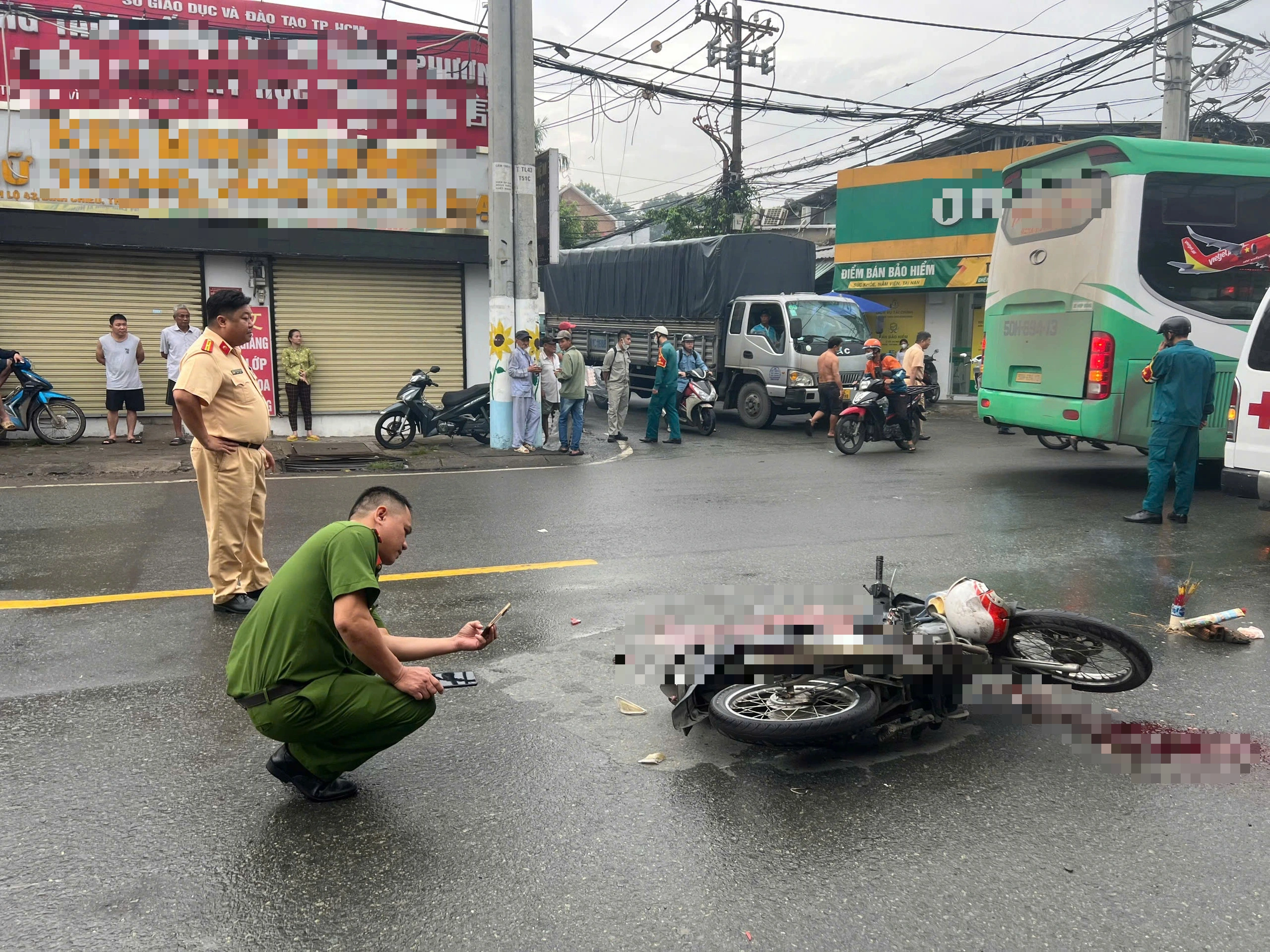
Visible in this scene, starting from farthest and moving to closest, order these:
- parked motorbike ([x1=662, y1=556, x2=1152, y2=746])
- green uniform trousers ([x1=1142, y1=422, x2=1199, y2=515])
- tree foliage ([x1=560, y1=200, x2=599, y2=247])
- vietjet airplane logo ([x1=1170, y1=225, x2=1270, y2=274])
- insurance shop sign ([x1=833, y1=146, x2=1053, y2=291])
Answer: tree foliage ([x1=560, y1=200, x2=599, y2=247]) < insurance shop sign ([x1=833, y1=146, x2=1053, y2=291]) < vietjet airplane logo ([x1=1170, y1=225, x2=1270, y2=274]) < green uniform trousers ([x1=1142, y1=422, x2=1199, y2=515]) < parked motorbike ([x1=662, y1=556, x2=1152, y2=746])

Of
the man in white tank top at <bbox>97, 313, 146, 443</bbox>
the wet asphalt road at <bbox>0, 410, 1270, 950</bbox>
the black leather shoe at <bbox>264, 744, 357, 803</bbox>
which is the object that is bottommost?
the wet asphalt road at <bbox>0, 410, 1270, 950</bbox>

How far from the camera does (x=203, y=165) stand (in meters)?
14.2

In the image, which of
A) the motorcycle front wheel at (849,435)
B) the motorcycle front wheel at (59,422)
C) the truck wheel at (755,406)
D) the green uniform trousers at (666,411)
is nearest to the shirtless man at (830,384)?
the truck wheel at (755,406)

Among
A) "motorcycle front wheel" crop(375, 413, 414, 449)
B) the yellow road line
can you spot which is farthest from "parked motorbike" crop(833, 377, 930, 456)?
the yellow road line

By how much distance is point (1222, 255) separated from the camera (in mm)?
10086

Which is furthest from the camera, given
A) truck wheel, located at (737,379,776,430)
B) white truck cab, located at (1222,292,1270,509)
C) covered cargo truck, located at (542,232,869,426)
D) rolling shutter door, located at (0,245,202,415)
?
truck wheel, located at (737,379,776,430)

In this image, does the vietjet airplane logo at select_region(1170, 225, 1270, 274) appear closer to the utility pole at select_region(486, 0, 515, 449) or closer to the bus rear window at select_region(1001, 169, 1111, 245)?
the bus rear window at select_region(1001, 169, 1111, 245)

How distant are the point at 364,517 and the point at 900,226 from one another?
2305 cm

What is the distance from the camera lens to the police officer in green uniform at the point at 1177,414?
8641mm

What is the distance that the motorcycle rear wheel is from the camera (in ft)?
12.4

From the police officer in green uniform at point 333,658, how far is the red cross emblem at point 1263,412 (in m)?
6.79

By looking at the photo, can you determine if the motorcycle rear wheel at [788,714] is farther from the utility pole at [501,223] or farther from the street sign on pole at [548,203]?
the street sign on pole at [548,203]

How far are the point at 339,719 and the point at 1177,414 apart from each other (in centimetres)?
772

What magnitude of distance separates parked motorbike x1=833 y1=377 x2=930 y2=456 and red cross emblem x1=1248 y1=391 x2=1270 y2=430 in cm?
630
